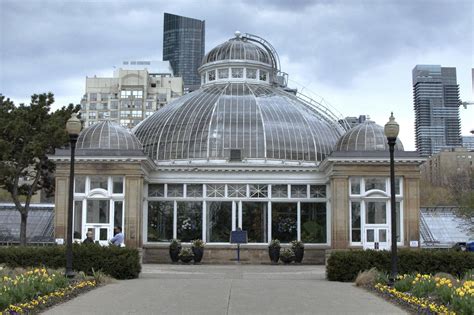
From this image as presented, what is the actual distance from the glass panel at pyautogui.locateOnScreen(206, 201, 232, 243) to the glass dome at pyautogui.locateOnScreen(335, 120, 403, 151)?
729 cm

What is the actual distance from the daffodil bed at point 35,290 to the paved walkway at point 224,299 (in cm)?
35

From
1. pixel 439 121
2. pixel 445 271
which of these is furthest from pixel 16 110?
pixel 439 121

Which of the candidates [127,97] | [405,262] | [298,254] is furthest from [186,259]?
[127,97]

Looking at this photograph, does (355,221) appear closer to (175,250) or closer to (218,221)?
(218,221)

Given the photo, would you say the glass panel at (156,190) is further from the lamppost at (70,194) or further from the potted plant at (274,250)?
the lamppost at (70,194)

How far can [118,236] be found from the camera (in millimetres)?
25406

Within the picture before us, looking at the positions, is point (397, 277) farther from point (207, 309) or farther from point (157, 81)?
point (157, 81)

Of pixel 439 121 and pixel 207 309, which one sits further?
pixel 439 121

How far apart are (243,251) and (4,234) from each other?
18.0m

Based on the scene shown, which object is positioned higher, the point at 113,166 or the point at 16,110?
the point at 16,110

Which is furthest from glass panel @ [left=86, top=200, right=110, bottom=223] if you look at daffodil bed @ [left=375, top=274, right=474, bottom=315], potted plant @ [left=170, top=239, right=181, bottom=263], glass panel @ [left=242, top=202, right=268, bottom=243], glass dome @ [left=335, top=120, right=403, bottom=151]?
daffodil bed @ [left=375, top=274, right=474, bottom=315]

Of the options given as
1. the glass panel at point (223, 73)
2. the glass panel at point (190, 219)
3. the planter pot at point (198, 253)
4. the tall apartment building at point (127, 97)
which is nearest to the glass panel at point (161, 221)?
the glass panel at point (190, 219)

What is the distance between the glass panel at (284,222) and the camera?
39.0m

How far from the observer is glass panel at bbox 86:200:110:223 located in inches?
1403
